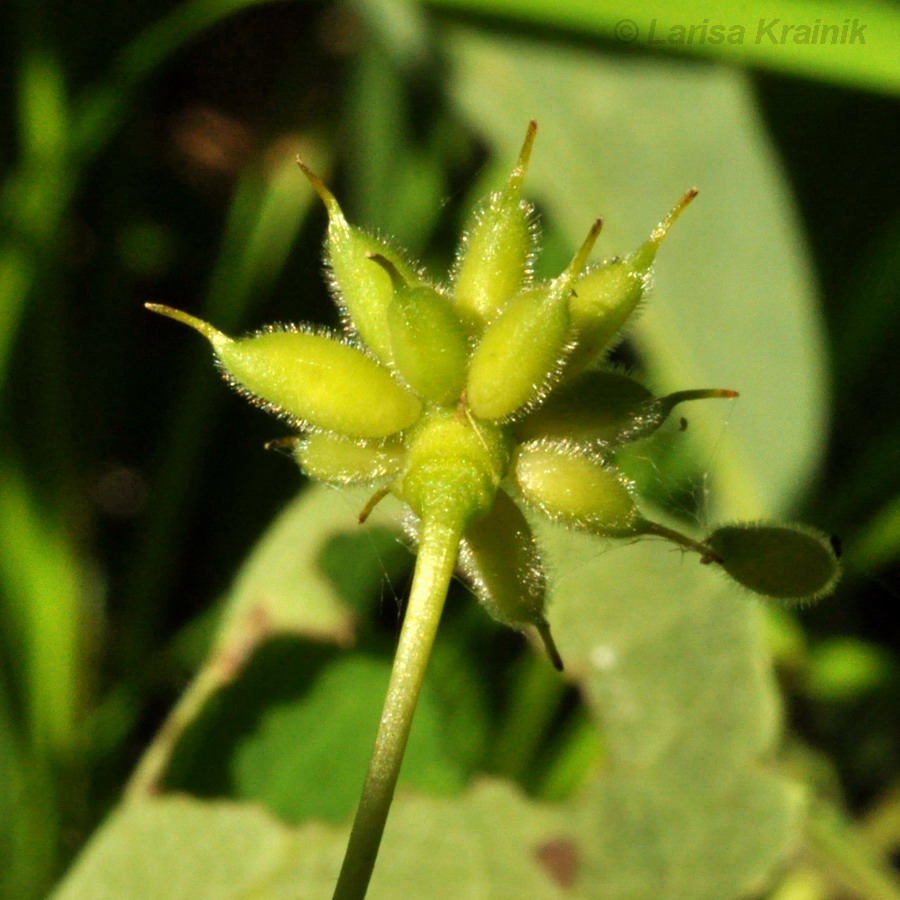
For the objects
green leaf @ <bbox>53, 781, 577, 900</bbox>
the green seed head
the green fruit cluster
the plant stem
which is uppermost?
the green fruit cluster

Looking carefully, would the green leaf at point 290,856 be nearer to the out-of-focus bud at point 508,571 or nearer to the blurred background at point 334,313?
the blurred background at point 334,313

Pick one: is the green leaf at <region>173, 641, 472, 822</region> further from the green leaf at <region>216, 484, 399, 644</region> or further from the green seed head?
the green seed head

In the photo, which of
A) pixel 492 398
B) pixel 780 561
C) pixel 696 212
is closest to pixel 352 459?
pixel 492 398

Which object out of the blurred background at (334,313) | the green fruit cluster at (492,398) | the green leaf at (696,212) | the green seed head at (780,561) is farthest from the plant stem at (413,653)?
the green leaf at (696,212)

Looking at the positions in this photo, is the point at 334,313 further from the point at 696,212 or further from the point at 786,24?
the point at 786,24

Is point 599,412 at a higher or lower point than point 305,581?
higher

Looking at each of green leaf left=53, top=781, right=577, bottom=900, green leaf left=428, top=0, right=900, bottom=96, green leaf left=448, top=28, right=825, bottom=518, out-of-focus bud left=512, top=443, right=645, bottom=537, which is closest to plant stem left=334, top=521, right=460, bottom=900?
out-of-focus bud left=512, top=443, right=645, bottom=537

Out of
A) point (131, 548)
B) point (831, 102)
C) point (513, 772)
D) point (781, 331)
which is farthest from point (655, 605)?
point (831, 102)
